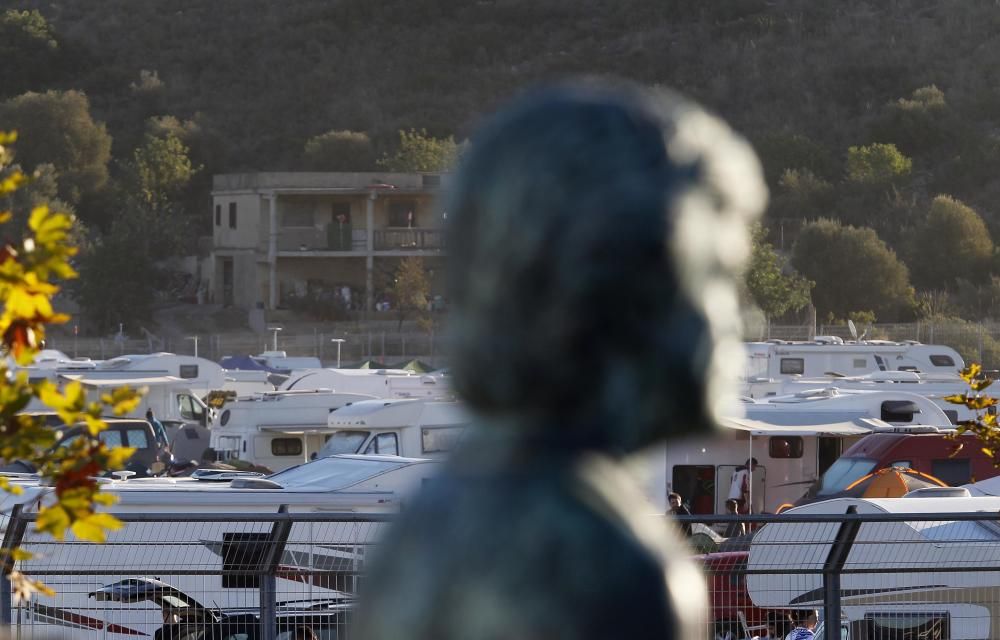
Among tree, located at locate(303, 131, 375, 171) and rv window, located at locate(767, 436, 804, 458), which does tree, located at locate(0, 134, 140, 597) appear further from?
tree, located at locate(303, 131, 375, 171)

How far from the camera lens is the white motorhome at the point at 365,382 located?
3522cm

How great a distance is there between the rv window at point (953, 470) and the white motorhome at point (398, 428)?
7393mm

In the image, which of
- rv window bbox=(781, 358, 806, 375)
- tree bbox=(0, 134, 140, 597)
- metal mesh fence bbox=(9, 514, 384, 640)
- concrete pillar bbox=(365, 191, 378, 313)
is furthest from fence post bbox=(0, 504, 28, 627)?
concrete pillar bbox=(365, 191, 378, 313)

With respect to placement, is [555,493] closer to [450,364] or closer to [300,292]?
[450,364]

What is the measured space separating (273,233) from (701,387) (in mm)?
66965

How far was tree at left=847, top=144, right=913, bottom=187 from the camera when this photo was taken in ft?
254

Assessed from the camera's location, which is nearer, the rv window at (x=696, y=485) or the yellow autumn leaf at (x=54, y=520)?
the yellow autumn leaf at (x=54, y=520)

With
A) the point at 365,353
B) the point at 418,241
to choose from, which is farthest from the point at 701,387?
the point at 418,241

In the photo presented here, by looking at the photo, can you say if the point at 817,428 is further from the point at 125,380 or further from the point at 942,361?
the point at 125,380

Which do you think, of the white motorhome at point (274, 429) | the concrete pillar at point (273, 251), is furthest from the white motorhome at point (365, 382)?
the concrete pillar at point (273, 251)

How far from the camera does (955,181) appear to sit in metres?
80.2

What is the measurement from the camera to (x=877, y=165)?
257 feet

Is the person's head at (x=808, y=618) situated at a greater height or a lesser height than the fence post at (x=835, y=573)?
lesser

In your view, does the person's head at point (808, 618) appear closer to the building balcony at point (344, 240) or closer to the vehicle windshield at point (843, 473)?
the vehicle windshield at point (843, 473)
